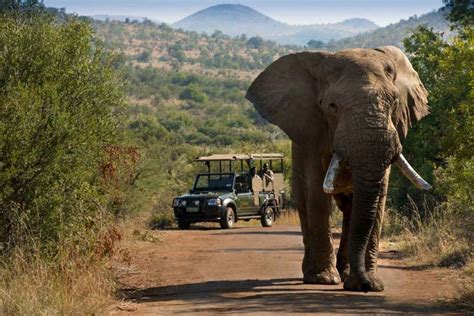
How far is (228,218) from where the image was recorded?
1158 inches

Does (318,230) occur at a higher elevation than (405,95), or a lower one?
lower

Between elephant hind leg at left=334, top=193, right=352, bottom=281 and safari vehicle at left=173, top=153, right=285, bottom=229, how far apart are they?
15.1 metres

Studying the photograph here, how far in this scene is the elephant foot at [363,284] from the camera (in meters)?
12.0

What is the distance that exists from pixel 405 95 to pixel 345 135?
1.82 metres

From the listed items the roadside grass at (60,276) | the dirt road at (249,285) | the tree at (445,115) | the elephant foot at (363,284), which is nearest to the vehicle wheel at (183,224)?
the tree at (445,115)

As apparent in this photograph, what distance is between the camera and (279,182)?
33062mm

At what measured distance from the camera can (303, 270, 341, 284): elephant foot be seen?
13211mm

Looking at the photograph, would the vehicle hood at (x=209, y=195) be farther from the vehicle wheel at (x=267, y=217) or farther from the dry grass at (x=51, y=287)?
the dry grass at (x=51, y=287)

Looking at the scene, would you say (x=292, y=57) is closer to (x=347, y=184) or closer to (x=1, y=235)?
(x=347, y=184)

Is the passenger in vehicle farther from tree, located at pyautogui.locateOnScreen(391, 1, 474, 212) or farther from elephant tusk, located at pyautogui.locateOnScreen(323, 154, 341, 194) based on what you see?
elephant tusk, located at pyautogui.locateOnScreen(323, 154, 341, 194)

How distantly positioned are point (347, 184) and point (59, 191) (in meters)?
3.67

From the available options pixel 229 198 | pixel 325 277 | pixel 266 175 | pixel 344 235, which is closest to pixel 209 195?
pixel 229 198

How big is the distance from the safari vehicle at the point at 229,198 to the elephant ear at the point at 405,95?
49.8ft

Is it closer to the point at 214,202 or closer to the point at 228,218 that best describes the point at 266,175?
the point at 228,218
